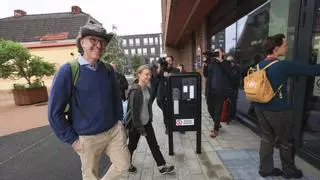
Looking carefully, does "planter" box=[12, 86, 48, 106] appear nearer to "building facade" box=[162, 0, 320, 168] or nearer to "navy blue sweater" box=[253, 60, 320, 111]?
"building facade" box=[162, 0, 320, 168]

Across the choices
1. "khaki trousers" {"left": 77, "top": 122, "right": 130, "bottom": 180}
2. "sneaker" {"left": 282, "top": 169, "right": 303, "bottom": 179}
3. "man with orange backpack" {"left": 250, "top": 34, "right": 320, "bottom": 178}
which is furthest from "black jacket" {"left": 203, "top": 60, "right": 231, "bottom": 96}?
"khaki trousers" {"left": 77, "top": 122, "right": 130, "bottom": 180}

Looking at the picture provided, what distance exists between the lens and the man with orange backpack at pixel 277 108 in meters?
2.89

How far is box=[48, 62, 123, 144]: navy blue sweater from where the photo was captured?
2.12 meters

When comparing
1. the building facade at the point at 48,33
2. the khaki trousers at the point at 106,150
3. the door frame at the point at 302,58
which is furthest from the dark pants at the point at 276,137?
the building facade at the point at 48,33

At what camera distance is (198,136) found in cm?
A: 429

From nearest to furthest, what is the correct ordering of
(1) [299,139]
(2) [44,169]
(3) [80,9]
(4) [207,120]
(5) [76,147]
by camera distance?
(5) [76,147] < (1) [299,139] < (2) [44,169] < (4) [207,120] < (3) [80,9]

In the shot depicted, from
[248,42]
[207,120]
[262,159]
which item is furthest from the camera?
[207,120]

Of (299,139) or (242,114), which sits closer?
(299,139)

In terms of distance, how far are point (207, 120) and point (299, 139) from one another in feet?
10.3

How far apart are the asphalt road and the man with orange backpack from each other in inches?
88.0

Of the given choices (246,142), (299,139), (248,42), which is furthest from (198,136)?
(248,42)

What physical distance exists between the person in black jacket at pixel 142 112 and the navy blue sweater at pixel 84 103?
906mm

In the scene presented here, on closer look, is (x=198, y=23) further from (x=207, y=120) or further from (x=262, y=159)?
(x=262, y=159)

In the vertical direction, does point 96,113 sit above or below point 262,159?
above
